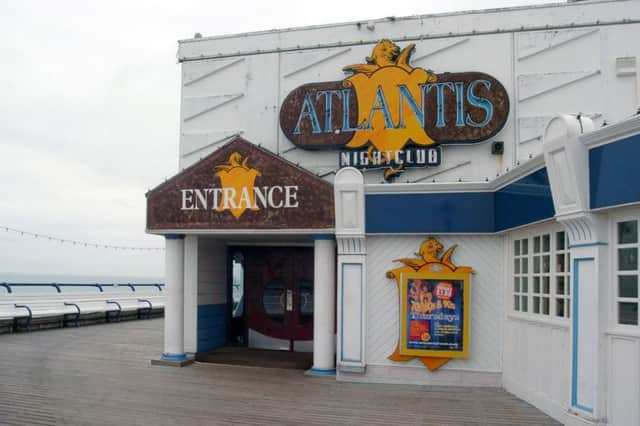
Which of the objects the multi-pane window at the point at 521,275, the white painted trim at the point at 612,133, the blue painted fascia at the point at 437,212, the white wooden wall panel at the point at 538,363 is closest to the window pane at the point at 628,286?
the white wooden wall panel at the point at 538,363

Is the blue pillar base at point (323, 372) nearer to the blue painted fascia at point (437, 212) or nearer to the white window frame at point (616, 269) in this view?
the blue painted fascia at point (437, 212)

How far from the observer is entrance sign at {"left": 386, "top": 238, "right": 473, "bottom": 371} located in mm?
9633

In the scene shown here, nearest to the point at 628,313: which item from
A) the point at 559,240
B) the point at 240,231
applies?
the point at 559,240

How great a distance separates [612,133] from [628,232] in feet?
3.60

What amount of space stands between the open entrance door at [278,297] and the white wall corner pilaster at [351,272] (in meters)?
2.71

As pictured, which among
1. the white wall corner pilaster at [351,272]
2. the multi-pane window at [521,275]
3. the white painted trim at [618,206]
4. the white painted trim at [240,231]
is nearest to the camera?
the white painted trim at [618,206]

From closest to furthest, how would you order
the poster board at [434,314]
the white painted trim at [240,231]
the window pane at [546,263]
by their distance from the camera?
the window pane at [546,263] < the poster board at [434,314] < the white painted trim at [240,231]

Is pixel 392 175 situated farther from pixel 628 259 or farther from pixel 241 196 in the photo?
pixel 628 259

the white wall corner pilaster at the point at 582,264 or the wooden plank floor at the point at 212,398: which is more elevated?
the white wall corner pilaster at the point at 582,264

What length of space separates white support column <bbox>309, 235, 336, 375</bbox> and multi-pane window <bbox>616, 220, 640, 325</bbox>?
4.96 meters

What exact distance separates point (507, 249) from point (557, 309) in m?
1.90

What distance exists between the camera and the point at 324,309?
33.7 feet

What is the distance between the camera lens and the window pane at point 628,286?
628 cm

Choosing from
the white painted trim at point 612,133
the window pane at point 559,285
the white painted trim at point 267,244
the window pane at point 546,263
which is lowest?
the window pane at point 559,285
